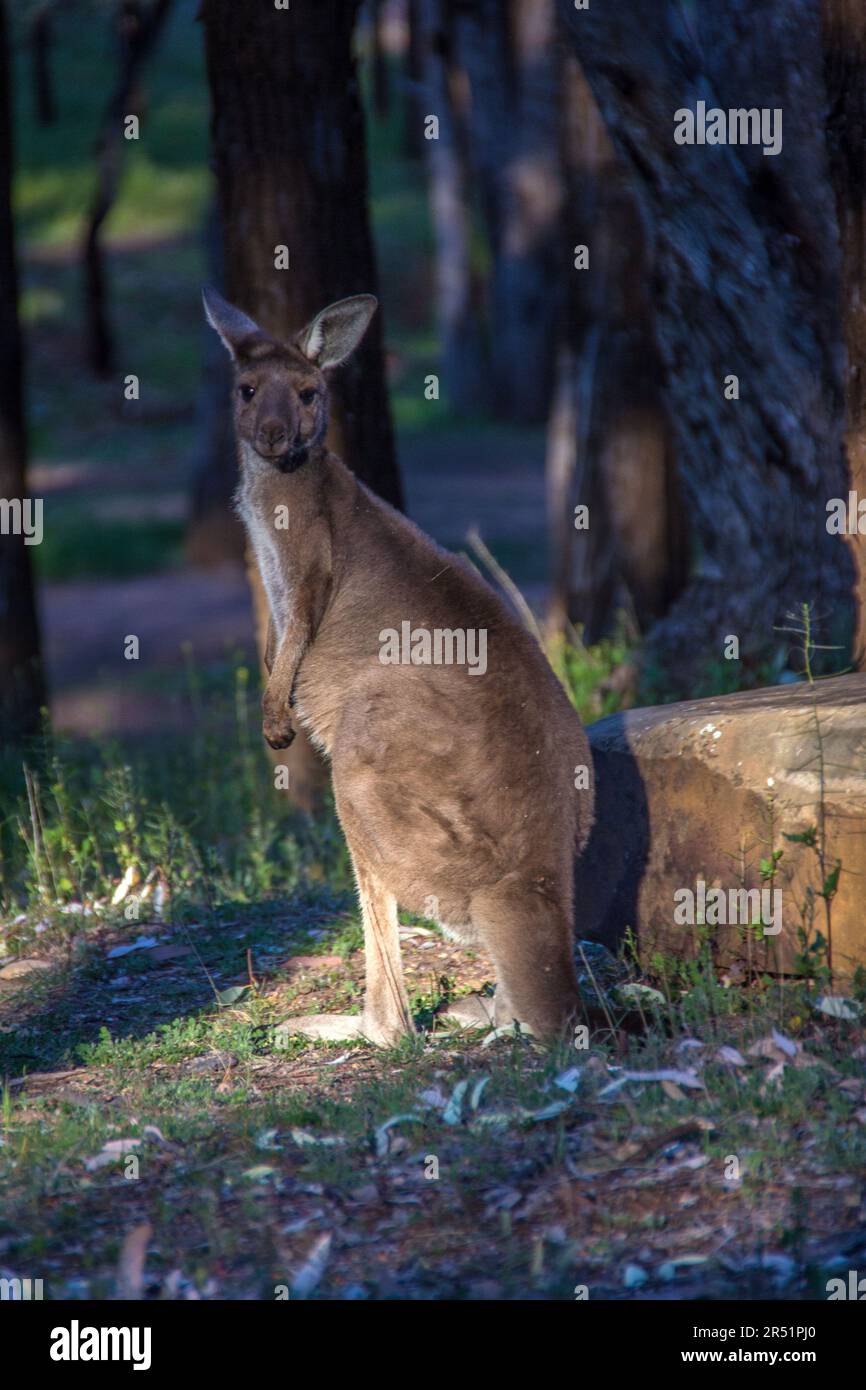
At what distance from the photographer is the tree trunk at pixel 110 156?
20938mm

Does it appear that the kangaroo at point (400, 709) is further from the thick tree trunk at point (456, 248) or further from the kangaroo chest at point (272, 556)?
the thick tree trunk at point (456, 248)

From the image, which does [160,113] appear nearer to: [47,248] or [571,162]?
[47,248]

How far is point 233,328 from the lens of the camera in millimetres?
5535

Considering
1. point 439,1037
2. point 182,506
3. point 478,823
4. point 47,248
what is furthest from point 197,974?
point 47,248

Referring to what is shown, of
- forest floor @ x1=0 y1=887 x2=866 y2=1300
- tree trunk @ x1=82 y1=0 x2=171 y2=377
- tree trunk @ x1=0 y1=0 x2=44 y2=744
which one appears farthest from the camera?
tree trunk @ x1=82 y1=0 x2=171 y2=377

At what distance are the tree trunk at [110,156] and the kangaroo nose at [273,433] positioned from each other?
16.8 metres

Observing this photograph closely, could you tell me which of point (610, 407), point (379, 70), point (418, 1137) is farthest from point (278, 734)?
point (379, 70)

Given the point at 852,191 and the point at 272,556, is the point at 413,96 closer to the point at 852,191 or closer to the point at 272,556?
the point at 852,191

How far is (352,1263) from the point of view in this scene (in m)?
3.77

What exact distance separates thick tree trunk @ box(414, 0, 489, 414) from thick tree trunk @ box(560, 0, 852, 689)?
16128 mm

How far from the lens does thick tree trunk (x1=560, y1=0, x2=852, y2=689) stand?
7883 millimetres

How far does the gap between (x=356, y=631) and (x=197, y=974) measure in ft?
5.18

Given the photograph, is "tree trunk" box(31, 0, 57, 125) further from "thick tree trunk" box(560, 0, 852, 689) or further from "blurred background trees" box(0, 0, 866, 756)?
"thick tree trunk" box(560, 0, 852, 689)

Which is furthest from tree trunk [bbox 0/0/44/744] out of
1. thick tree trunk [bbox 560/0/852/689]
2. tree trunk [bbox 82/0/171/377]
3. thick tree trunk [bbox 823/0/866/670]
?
tree trunk [bbox 82/0/171/377]
